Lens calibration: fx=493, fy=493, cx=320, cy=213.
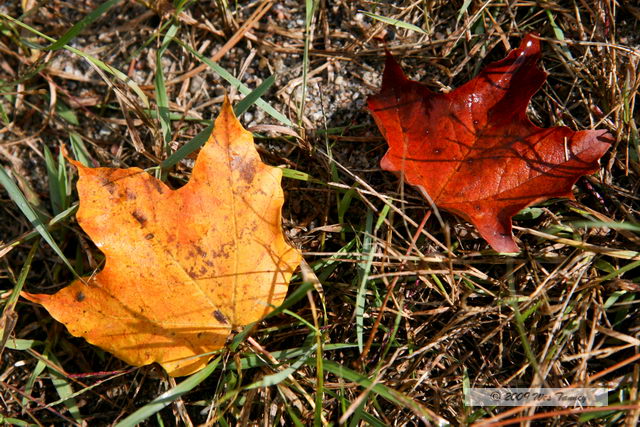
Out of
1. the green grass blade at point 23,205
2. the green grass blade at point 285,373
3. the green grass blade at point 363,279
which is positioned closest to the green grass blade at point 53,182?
the green grass blade at point 23,205

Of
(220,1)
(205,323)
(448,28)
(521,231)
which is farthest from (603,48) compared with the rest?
(205,323)

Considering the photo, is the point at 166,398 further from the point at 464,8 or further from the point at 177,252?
the point at 464,8

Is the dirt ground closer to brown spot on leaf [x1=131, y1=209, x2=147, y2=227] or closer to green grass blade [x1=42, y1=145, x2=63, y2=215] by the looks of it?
green grass blade [x1=42, y1=145, x2=63, y2=215]

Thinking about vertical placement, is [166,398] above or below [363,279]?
below

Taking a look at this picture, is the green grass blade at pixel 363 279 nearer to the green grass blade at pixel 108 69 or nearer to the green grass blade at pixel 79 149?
the green grass blade at pixel 108 69

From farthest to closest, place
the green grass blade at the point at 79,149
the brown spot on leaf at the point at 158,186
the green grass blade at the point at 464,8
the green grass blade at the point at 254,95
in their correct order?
1. the green grass blade at the point at 79,149
2. the green grass blade at the point at 464,8
3. the green grass blade at the point at 254,95
4. the brown spot on leaf at the point at 158,186

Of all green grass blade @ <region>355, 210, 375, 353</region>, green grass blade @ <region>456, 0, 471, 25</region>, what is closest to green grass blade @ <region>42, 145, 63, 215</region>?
green grass blade @ <region>355, 210, 375, 353</region>

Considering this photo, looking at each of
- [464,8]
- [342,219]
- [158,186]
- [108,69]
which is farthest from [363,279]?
[108,69]

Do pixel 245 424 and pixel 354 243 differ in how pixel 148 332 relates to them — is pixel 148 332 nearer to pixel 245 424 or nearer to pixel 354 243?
pixel 245 424
